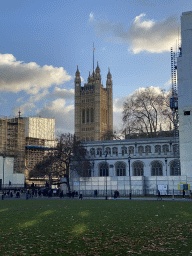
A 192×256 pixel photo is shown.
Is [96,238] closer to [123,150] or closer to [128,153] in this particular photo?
[128,153]

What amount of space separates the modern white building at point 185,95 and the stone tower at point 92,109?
81.6 m

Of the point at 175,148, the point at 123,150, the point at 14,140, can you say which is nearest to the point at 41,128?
the point at 14,140

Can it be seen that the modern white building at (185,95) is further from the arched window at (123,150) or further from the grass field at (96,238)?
the grass field at (96,238)

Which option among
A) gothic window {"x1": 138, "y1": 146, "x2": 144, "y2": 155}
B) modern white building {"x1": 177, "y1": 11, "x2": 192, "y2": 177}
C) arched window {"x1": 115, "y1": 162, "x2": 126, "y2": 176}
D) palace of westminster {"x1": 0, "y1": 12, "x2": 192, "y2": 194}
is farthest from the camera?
arched window {"x1": 115, "y1": 162, "x2": 126, "y2": 176}

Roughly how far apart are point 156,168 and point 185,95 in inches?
677

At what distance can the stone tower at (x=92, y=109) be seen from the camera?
133 meters

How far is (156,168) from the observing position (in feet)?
200

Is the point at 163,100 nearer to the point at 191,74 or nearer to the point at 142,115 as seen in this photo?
the point at 142,115

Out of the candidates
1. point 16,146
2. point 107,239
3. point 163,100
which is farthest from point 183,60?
point 16,146

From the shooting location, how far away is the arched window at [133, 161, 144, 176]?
2430 inches

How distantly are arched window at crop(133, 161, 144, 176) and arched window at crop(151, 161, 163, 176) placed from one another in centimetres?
190

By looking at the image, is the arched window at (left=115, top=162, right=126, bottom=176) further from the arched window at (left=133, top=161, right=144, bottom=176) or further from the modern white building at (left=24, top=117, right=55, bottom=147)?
the modern white building at (left=24, top=117, right=55, bottom=147)

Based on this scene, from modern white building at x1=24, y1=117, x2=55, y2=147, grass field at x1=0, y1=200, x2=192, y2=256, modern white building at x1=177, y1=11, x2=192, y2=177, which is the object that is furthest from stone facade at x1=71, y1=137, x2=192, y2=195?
grass field at x1=0, y1=200, x2=192, y2=256

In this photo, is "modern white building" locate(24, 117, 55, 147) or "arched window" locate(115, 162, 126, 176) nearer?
"arched window" locate(115, 162, 126, 176)
